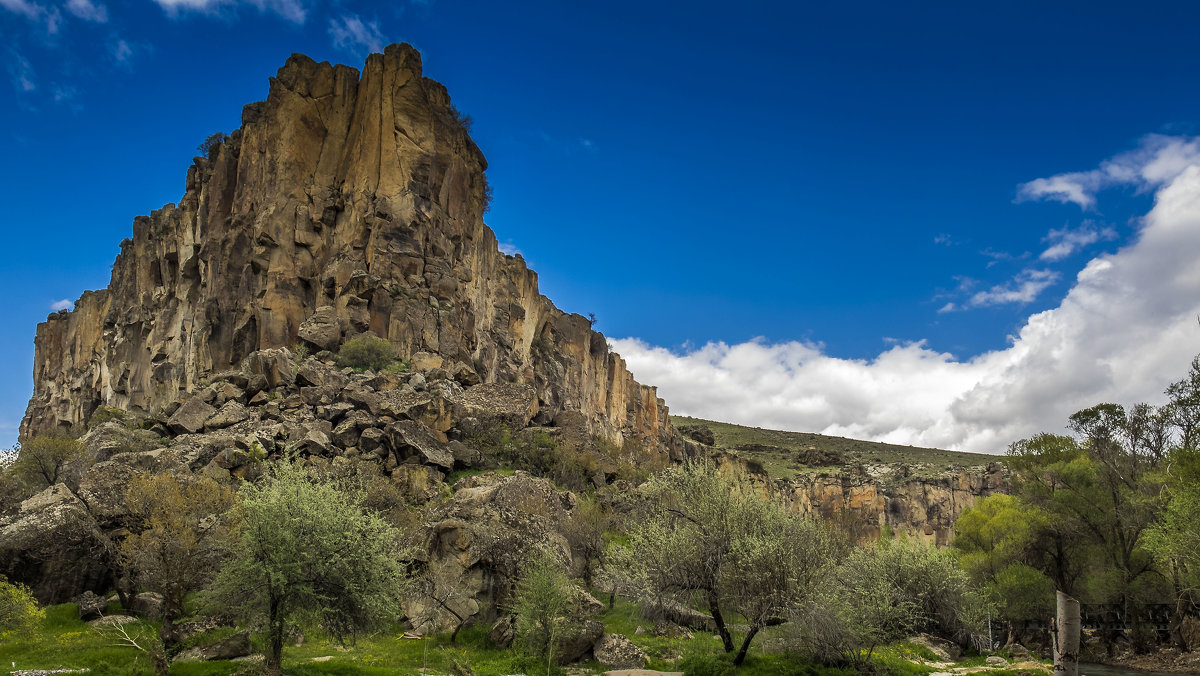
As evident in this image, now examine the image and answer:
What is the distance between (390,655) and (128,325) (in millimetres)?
70164

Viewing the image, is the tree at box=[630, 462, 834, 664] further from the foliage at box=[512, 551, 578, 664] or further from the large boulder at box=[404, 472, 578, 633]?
the large boulder at box=[404, 472, 578, 633]

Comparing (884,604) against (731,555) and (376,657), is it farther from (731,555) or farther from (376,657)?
(376,657)

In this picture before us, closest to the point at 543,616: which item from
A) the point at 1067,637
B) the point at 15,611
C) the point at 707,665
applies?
the point at 707,665

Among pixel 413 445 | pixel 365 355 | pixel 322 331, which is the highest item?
pixel 322 331

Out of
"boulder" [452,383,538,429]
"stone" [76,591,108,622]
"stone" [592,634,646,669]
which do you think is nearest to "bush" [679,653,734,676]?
"stone" [592,634,646,669]

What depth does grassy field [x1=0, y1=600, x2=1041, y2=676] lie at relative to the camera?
19219mm

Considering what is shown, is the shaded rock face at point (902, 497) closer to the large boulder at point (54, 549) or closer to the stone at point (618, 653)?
the stone at point (618, 653)

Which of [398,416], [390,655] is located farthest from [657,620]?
[398,416]

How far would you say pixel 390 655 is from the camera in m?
23.4

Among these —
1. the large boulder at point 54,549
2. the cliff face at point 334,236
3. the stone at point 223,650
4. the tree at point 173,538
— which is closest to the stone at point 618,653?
the stone at point 223,650

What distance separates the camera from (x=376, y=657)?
22.9m

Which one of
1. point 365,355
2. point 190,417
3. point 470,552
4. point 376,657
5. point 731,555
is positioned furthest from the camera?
point 365,355

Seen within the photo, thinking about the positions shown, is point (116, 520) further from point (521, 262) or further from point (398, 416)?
point (521, 262)

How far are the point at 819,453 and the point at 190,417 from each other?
9348 cm
